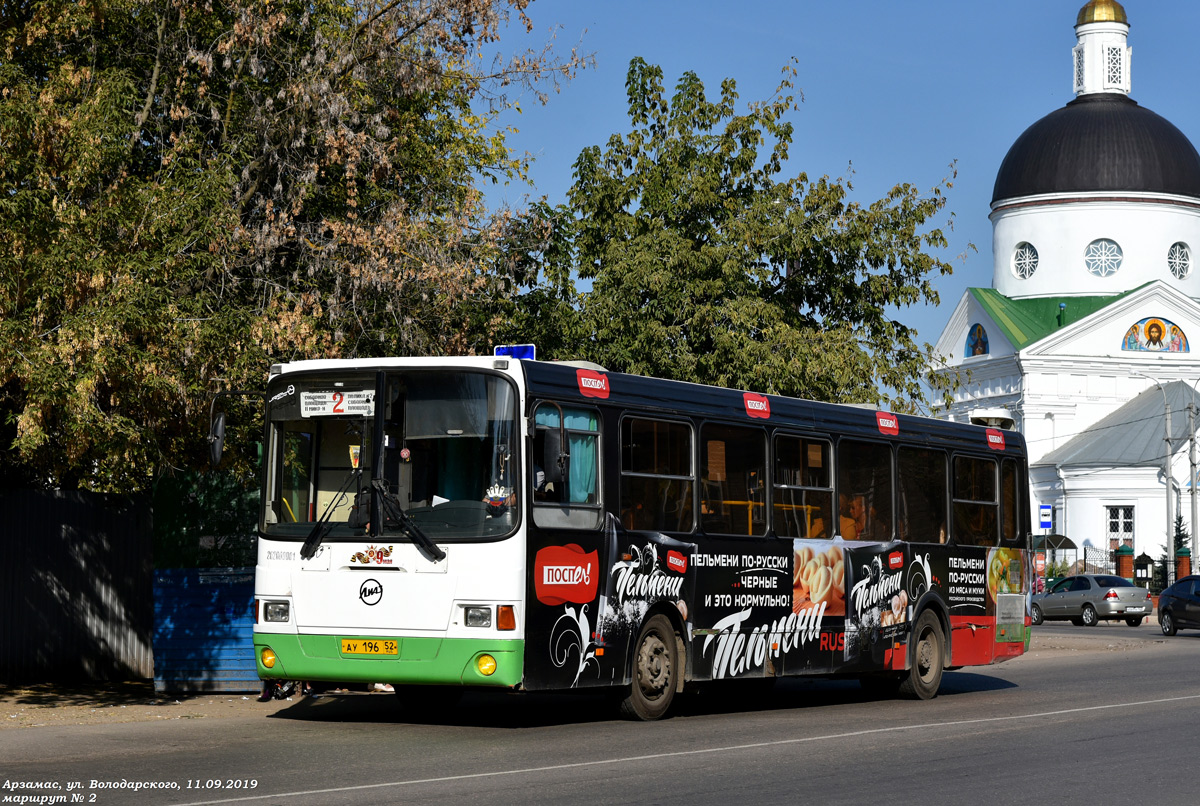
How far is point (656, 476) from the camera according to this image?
47.6 feet

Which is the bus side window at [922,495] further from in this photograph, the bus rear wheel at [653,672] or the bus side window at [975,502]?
the bus rear wheel at [653,672]

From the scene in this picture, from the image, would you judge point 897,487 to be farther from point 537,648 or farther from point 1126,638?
point 1126,638

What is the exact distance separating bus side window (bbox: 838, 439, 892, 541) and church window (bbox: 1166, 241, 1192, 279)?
68191mm

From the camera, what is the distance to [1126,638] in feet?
118

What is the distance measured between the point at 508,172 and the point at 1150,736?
45.4 ft

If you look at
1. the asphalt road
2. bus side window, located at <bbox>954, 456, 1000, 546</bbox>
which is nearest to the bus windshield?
the asphalt road

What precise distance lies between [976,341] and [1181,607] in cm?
4581

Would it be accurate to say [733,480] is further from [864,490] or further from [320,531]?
[320,531]

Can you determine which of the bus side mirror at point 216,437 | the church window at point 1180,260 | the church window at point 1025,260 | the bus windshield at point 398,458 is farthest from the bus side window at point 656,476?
the church window at point 1180,260

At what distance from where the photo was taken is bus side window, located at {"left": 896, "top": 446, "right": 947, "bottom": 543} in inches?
693

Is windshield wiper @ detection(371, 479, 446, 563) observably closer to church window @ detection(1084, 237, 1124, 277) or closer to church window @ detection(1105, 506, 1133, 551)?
church window @ detection(1105, 506, 1133, 551)

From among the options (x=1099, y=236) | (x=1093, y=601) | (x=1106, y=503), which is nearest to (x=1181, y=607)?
(x=1093, y=601)

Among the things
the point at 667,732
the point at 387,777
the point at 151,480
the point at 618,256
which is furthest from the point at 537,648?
the point at 618,256

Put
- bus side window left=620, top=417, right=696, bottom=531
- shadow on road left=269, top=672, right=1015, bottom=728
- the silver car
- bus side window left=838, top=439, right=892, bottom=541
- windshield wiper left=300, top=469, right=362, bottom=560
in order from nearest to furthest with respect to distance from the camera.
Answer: windshield wiper left=300, top=469, right=362, bottom=560 < bus side window left=620, top=417, right=696, bottom=531 < shadow on road left=269, top=672, right=1015, bottom=728 < bus side window left=838, top=439, right=892, bottom=541 < the silver car
